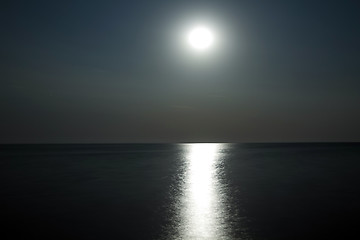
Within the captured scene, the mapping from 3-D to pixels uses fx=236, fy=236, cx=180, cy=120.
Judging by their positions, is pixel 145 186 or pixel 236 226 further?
pixel 145 186

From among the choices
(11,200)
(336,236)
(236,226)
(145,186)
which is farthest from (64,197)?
(336,236)

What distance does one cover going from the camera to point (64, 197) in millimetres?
23938

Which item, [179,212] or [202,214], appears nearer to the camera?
[202,214]

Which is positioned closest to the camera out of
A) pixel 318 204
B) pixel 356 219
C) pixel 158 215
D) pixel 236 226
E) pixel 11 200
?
pixel 236 226

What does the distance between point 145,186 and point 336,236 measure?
21.4 meters

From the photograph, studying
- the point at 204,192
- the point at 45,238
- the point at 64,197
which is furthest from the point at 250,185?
the point at 45,238

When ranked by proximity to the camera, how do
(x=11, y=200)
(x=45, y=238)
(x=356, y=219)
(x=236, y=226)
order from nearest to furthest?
1. (x=45, y=238)
2. (x=236, y=226)
3. (x=356, y=219)
4. (x=11, y=200)

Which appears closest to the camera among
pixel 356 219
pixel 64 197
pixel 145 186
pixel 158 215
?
pixel 356 219

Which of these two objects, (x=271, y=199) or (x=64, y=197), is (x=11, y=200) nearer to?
(x=64, y=197)

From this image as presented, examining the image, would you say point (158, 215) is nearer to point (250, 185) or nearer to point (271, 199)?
point (271, 199)

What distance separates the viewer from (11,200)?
73.6 ft

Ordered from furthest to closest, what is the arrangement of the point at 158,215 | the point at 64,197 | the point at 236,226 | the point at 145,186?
the point at 145,186 < the point at 64,197 < the point at 158,215 < the point at 236,226

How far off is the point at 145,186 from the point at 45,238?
17298mm

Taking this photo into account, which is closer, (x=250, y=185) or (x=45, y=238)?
(x=45, y=238)
